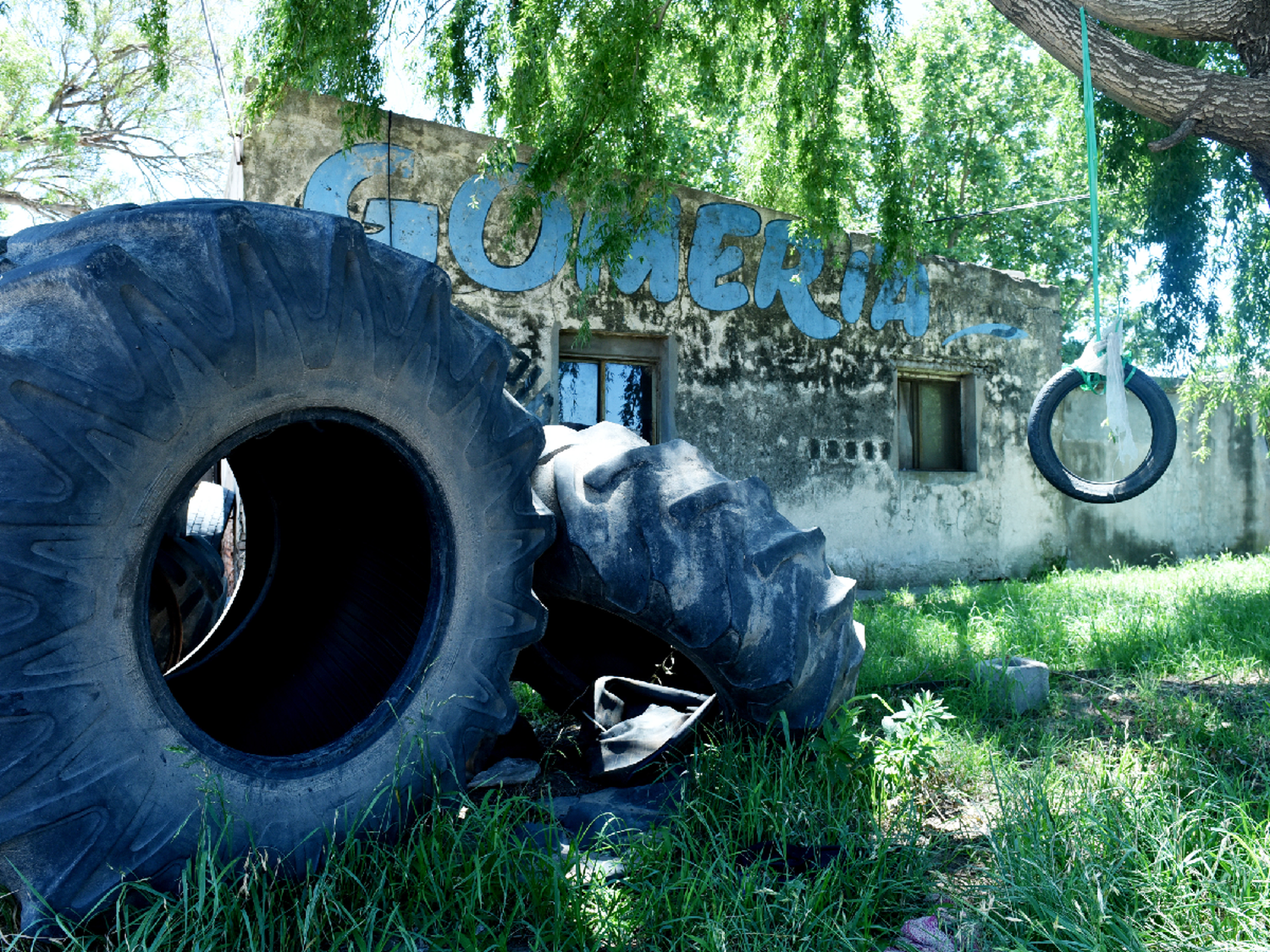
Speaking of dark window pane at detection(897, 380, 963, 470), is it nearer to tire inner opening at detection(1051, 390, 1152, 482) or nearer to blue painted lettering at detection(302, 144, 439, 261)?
tire inner opening at detection(1051, 390, 1152, 482)

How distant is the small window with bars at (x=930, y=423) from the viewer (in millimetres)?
9508

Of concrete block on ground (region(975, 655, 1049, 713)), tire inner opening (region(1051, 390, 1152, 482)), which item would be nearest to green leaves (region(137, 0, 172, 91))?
concrete block on ground (region(975, 655, 1049, 713))

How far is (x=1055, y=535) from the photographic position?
10.3m

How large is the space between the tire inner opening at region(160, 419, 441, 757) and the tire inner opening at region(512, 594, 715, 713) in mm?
601

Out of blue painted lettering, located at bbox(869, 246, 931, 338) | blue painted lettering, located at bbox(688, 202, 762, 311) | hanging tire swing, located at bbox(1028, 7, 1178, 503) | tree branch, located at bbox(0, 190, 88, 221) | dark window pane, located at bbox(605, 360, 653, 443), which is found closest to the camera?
hanging tire swing, located at bbox(1028, 7, 1178, 503)

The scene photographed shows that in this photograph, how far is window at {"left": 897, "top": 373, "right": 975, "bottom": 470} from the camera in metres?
9.52

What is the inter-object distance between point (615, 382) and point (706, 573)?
18.8 feet

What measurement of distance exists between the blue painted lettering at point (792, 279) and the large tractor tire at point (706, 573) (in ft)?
20.4

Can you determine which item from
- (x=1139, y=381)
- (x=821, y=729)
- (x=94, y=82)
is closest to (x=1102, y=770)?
(x=821, y=729)

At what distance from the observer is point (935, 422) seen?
9.80 m

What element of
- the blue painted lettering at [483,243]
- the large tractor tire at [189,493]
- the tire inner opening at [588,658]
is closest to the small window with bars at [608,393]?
the blue painted lettering at [483,243]

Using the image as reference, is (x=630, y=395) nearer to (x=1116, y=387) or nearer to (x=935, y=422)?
(x=935, y=422)

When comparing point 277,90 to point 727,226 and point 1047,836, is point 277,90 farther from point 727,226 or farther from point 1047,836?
point 1047,836

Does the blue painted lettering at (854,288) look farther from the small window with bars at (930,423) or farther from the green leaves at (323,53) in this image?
the green leaves at (323,53)
